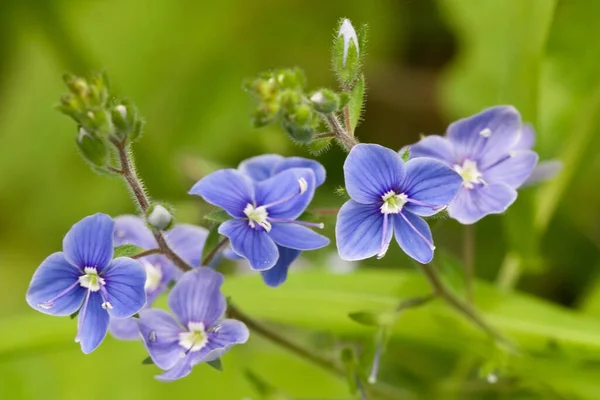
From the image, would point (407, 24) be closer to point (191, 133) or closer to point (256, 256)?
point (191, 133)

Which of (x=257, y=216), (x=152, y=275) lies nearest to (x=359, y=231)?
(x=257, y=216)

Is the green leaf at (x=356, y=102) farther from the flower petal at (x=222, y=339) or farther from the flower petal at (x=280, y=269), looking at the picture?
the flower petal at (x=222, y=339)

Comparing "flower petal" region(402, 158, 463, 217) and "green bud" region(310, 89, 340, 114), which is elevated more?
"green bud" region(310, 89, 340, 114)

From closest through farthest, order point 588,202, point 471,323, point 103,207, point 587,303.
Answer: point 471,323 < point 587,303 < point 588,202 < point 103,207

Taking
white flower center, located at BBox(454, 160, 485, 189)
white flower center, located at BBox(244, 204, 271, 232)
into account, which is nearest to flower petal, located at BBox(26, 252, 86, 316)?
white flower center, located at BBox(244, 204, 271, 232)

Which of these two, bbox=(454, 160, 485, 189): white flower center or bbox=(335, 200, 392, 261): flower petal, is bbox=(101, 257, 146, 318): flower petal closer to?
bbox=(335, 200, 392, 261): flower petal

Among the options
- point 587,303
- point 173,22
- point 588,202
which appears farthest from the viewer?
point 173,22

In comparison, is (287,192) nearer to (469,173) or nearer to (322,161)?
(469,173)

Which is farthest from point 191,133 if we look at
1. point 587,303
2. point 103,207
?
point 587,303
